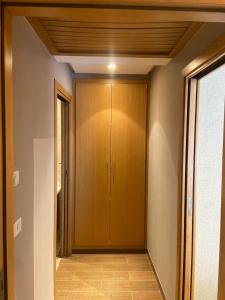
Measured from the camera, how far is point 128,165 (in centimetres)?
360

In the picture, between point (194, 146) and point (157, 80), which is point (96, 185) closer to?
point (157, 80)

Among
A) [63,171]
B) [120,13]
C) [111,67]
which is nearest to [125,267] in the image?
[63,171]

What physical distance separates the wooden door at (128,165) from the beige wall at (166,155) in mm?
205

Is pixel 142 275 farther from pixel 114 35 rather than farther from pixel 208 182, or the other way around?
pixel 114 35

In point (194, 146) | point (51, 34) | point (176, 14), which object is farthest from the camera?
point (194, 146)

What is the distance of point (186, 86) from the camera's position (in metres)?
1.94

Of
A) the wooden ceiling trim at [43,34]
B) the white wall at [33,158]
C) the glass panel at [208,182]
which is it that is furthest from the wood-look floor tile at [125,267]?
the wooden ceiling trim at [43,34]

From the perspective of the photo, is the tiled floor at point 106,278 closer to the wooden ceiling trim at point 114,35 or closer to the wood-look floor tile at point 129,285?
the wood-look floor tile at point 129,285

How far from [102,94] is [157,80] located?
0.82 m

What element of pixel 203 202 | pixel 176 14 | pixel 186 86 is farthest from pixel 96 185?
pixel 176 14

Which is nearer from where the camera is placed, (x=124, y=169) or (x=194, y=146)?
(x=194, y=146)

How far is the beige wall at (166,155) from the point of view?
81.1 inches

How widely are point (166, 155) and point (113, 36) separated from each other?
1231mm

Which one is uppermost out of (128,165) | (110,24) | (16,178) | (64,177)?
(110,24)
